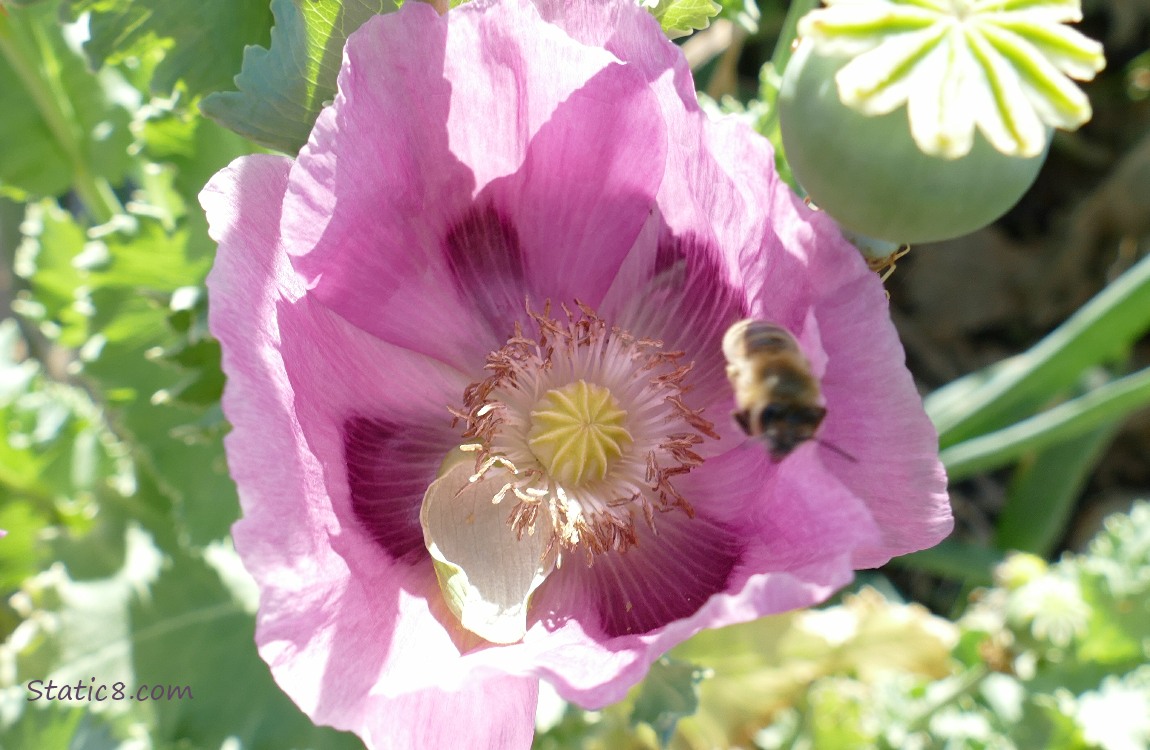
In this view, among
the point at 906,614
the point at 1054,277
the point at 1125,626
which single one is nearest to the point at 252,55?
the point at 906,614

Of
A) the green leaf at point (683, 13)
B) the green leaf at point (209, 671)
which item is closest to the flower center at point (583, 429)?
the green leaf at point (683, 13)

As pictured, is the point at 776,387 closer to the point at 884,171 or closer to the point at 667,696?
the point at 884,171

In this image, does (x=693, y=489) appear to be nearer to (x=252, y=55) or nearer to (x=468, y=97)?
(x=468, y=97)

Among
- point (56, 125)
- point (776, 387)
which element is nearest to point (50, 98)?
point (56, 125)

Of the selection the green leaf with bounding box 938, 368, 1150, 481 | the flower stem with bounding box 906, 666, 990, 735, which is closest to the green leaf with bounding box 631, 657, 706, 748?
the flower stem with bounding box 906, 666, 990, 735

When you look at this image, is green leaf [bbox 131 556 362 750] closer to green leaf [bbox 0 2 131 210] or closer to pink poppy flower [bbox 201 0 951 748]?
pink poppy flower [bbox 201 0 951 748]
